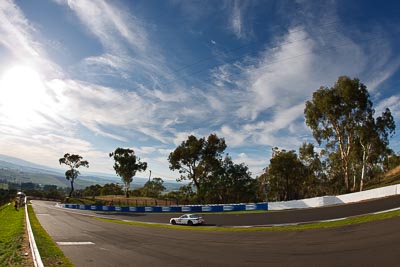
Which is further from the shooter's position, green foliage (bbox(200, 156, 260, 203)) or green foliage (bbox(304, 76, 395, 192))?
green foliage (bbox(200, 156, 260, 203))

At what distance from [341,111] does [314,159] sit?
22.0 metres

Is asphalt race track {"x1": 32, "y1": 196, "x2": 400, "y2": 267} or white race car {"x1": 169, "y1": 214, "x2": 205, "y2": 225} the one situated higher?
asphalt race track {"x1": 32, "y1": 196, "x2": 400, "y2": 267}

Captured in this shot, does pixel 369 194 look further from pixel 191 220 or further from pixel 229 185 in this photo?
pixel 229 185

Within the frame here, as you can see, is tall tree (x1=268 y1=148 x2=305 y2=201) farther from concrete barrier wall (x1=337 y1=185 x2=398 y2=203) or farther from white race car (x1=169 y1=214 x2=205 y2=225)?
white race car (x1=169 y1=214 x2=205 y2=225)

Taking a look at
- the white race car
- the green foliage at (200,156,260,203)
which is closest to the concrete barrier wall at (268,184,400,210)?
the white race car

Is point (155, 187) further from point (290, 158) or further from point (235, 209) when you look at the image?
point (235, 209)

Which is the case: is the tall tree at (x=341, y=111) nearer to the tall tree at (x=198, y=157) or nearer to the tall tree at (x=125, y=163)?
the tall tree at (x=198, y=157)

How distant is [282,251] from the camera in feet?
40.0

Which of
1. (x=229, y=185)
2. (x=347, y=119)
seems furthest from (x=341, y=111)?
(x=229, y=185)

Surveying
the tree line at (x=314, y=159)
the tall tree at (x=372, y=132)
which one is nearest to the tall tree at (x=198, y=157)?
the tree line at (x=314, y=159)

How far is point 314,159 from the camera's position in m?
67.8

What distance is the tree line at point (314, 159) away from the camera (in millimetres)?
48344

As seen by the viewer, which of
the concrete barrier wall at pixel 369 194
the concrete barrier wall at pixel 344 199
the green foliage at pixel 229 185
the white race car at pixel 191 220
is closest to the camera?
the white race car at pixel 191 220

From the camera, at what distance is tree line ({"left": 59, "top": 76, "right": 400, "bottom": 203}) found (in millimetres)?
48344
